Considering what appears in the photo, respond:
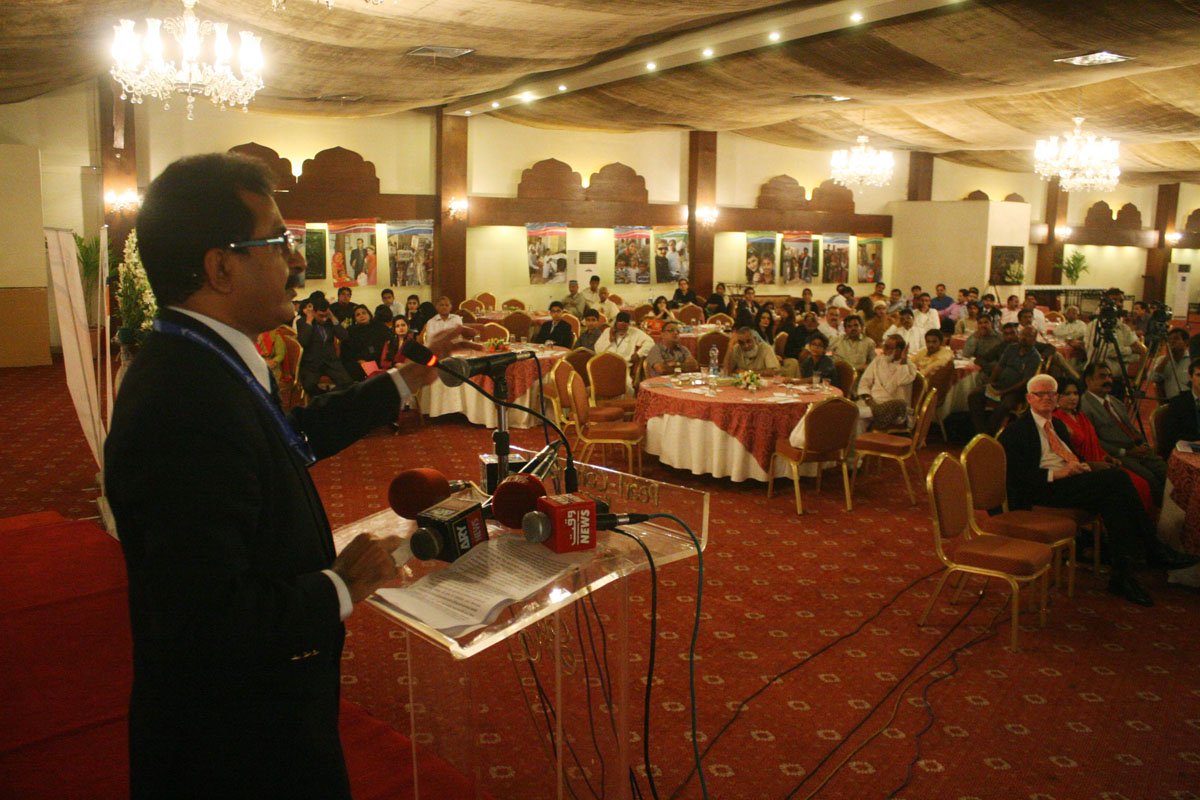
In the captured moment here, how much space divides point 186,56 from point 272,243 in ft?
24.1

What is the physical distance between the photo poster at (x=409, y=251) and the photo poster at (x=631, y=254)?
3.61 meters

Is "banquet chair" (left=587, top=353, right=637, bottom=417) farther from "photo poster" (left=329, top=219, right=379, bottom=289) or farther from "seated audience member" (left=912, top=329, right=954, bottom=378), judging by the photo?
"photo poster" (left=329, top=219, right=379, bottom=289)

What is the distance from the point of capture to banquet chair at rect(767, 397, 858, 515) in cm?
665

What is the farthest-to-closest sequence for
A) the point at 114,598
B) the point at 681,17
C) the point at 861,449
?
the point at 681,17
the point at 861,449
the point at 114,598

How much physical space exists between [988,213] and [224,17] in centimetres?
1627

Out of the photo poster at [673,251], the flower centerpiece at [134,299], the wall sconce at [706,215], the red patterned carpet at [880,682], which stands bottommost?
the red patterned carpet at [880,682]

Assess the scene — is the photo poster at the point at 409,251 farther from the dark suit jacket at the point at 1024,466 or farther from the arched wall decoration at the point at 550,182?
the dark suit jacket at the point at 1024,466

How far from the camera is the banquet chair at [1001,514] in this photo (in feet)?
15.8

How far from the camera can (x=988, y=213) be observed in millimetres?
19609

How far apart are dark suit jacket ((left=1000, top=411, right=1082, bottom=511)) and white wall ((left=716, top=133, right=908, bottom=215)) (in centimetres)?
1373

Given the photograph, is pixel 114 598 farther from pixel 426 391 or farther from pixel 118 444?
pixel 426 391

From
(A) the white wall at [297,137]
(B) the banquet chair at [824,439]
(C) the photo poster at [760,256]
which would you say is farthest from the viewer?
(C) the photo poster at [760,256]

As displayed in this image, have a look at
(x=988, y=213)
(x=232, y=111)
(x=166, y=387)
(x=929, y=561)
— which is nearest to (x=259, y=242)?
(x=166, y=387)

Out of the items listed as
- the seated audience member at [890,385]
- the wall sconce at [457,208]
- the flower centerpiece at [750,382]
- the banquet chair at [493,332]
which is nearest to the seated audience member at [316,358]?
the banquet chair at [493,332]
